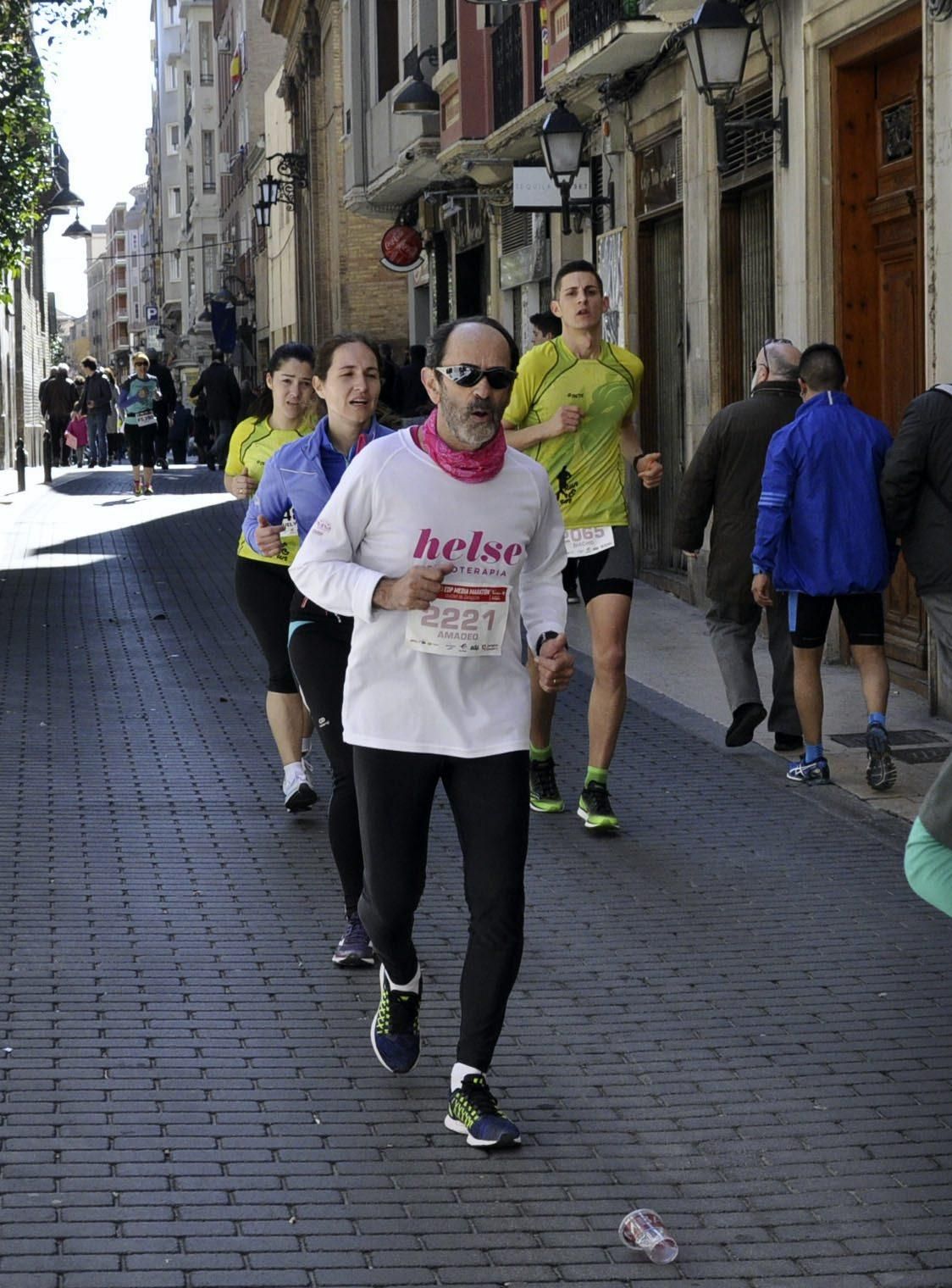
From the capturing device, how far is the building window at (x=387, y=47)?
32.9 m

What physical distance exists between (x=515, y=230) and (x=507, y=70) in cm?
256

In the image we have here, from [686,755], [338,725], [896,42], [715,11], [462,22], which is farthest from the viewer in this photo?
[462,22]

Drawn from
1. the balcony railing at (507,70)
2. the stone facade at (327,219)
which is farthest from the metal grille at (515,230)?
the stone facade at (327,219)

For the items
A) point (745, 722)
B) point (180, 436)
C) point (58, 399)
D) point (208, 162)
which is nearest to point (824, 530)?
point (745, 722)

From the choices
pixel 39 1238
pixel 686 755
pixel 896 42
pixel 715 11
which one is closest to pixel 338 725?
pixel 39 1238

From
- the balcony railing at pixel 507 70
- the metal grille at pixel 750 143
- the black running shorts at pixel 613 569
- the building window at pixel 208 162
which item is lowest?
the black running shorts at pixel 613 569

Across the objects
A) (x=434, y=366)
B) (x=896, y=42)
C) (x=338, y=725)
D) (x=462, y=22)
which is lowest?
(x=338, y=725)

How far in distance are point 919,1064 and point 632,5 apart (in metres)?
13.3

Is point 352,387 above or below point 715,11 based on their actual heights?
below

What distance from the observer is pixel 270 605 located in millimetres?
8883

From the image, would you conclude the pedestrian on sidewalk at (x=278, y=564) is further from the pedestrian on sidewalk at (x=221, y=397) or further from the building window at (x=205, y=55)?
the building window at (x=205, y=55)

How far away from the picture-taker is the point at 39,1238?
4504mm

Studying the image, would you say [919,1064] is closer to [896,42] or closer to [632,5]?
[896,42]

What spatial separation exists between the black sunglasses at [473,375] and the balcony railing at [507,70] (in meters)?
18.4
